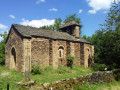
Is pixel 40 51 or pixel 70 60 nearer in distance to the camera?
pixel 40 51

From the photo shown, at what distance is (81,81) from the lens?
6.63m

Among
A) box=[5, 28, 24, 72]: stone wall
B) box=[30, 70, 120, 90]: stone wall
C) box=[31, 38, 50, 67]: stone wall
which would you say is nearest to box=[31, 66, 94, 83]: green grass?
box=[31, 38, 50, 67]: stone wall

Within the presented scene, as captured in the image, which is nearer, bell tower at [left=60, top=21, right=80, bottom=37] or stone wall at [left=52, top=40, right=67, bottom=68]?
stone wall at [left=52, top=40, right=67, bottom=68]

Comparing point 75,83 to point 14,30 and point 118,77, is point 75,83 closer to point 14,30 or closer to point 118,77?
point 118,77

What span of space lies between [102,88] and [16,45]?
36.6ft

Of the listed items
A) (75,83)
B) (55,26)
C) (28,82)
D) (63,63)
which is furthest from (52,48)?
(55,26)

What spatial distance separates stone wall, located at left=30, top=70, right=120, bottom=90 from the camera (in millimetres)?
5074

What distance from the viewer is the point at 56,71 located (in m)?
12.9

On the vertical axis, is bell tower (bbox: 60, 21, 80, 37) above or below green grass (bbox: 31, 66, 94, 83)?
above

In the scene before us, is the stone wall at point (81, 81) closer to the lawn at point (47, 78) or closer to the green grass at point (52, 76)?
the lawn at point (47, 78)

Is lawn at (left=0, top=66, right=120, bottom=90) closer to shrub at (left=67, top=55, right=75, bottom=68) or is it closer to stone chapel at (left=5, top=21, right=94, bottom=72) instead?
stone chapel at (left=5, top=21, right=94, bottom=72)

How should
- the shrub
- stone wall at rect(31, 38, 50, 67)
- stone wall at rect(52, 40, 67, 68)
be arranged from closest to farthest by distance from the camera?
stone wall at rect(31, 38, 50, 67)
stone wall at rect(52, 40, 67, 68)
the shrub

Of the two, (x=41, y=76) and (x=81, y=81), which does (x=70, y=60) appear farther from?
(x=81, y=81)

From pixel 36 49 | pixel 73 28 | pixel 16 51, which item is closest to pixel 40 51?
pixel 36 49
